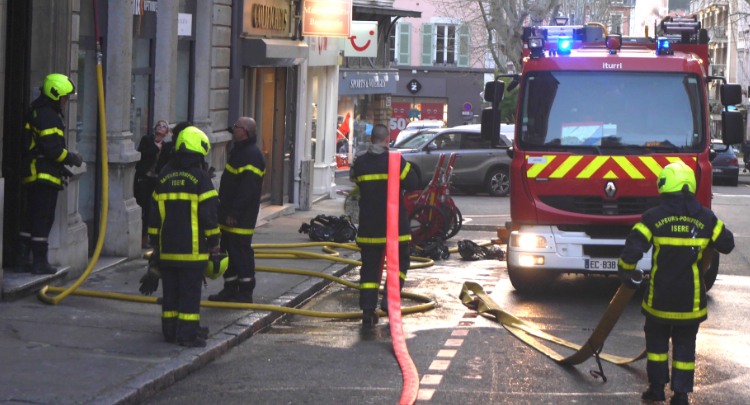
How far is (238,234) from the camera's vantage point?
8.95 metres

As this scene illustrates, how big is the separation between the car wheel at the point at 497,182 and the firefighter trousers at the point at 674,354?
18493 millimetres

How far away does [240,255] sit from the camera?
901 cm

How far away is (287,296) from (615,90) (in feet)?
12.9

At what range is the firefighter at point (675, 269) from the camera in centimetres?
631

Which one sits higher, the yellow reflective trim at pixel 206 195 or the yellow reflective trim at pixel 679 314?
the yellow reflective trim at pixel 206 195

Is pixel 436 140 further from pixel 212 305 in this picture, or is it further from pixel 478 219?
pixel 212 305

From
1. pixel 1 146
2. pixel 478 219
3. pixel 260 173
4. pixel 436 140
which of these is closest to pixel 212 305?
pixel 260 173

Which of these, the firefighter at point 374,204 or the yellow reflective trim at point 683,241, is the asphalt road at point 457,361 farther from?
the yellow reflective trim at point 683,241

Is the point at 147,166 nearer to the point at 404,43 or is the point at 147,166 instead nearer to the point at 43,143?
the point at 43,143

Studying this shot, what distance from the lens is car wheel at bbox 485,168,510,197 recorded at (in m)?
24.9

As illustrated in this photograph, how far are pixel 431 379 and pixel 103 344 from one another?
236 centimetres

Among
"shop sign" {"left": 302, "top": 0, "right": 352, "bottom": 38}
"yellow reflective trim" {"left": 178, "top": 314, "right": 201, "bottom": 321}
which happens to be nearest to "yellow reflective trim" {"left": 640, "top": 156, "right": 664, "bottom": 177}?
"yellow reflective trim" {"left": 178, "top": 314, "right": 201, "bottom": 321}

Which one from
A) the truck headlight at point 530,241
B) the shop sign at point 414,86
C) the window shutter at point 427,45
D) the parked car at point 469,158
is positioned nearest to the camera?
the truck headlight at point 530,241

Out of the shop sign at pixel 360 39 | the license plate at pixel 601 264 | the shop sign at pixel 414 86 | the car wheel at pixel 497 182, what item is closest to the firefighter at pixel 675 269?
the license plate at pixel 601 264
